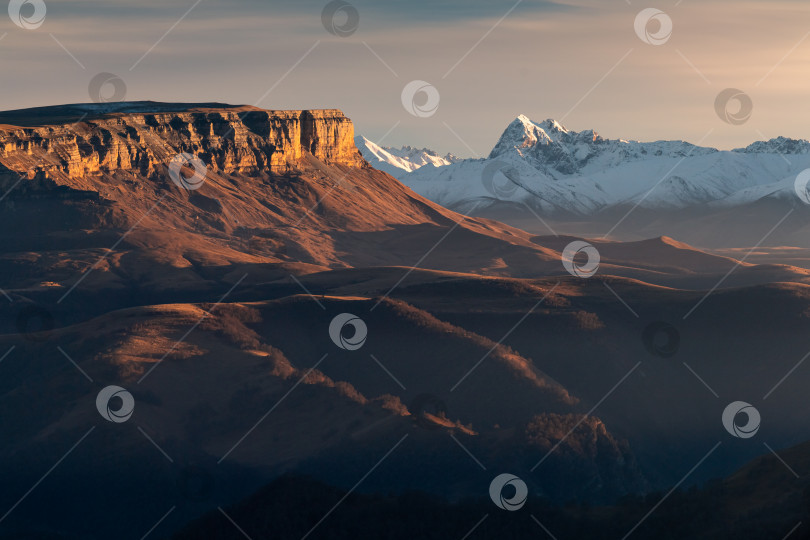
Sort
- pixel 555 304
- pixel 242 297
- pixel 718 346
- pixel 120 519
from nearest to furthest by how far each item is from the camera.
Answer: pixel 120 519, pixel 718 346, pixel 555 304, pixel 242 297

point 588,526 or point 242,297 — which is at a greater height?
point 242,297

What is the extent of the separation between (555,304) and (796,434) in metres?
44.0

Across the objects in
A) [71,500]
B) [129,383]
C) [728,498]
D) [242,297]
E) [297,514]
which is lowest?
[728,498]

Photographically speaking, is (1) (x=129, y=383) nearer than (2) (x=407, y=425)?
No

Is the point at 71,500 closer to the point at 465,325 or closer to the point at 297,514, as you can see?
the point at 297,514

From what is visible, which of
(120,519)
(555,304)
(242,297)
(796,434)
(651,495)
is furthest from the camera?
(242,297)

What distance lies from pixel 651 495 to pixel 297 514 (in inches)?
1182

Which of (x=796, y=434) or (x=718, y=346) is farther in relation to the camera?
(x=718, y=346)

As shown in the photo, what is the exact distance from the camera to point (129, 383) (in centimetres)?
13800

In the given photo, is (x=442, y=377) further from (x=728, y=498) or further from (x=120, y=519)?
(x=728, y=498)

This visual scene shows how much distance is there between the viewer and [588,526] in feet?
300

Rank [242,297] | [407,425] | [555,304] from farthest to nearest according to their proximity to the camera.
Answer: [242,297] → [555,304] → [407,425]

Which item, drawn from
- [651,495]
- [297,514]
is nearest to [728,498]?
[651,495]

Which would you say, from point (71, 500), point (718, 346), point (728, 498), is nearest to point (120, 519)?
point (71, 500)
